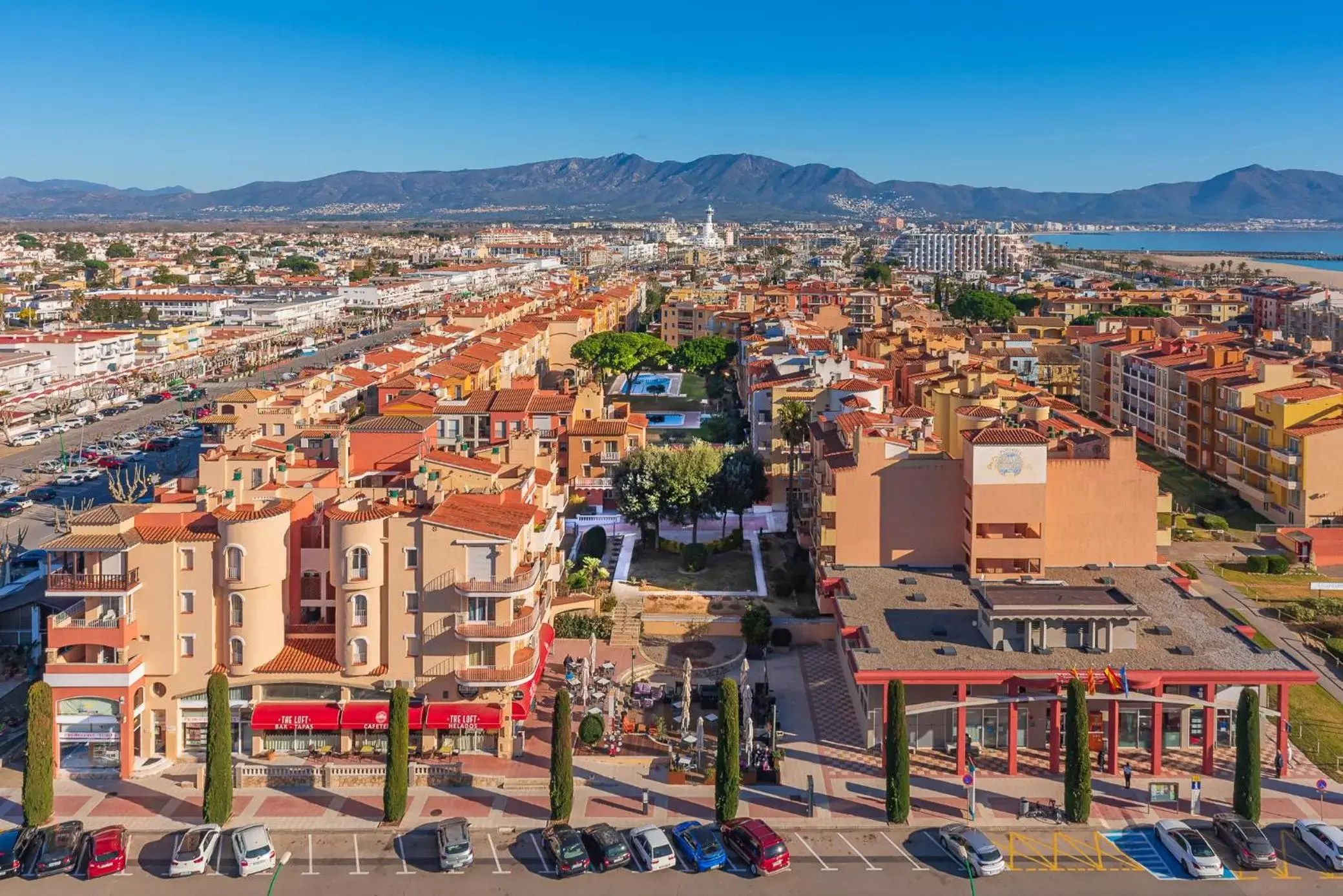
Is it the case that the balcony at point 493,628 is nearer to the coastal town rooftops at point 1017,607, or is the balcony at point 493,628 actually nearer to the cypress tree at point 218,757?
the cypress tree at point 218,757

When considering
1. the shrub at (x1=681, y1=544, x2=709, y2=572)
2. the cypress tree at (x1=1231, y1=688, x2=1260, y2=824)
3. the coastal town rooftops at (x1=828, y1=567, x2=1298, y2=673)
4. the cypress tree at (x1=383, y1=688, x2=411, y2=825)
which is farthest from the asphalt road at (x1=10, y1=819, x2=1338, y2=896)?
the shrub at (x1=681, y1=544, x2=709, y2=572)

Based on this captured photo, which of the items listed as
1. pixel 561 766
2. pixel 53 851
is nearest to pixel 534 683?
pixel 561 766

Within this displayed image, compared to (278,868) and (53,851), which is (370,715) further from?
(53,851)

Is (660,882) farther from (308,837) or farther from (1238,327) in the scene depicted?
(1238,327)

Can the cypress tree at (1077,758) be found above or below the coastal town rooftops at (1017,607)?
below

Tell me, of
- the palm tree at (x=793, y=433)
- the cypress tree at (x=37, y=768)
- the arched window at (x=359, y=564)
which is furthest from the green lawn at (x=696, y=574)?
the cypress tree at (x=37, y=768)

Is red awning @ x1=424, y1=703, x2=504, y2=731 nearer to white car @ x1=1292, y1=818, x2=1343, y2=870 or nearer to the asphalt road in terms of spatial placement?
the asphalt road

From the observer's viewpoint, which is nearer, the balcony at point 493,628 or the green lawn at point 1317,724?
the balcony at point 493,628
